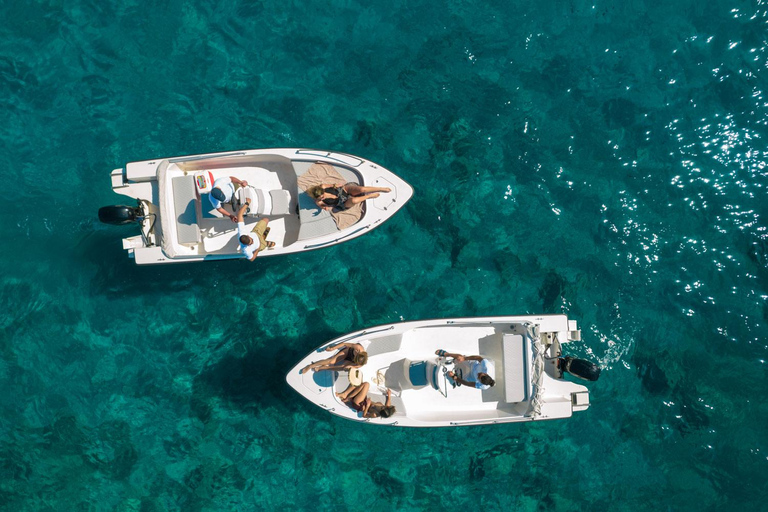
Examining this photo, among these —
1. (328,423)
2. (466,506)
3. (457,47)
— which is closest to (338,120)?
(457,47)

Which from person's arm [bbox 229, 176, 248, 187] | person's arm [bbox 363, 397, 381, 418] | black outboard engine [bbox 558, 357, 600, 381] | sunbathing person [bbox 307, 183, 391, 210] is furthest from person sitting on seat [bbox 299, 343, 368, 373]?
black outboard engine [bbox 558, 357, 600, 381]

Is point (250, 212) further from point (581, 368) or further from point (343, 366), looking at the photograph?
point (581, 368)

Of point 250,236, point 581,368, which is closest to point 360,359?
point 250,236

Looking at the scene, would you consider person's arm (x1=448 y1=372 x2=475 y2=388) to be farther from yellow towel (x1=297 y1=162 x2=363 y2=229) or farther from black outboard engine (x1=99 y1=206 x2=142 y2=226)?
black outboard engine (x1=99 y1=206 x2=142 y2=226)

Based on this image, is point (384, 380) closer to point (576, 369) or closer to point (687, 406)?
point (576, 369)

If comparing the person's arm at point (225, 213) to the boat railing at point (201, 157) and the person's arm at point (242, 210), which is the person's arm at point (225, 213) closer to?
the person's arm at point (242, 210)
